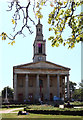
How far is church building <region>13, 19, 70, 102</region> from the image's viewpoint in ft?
170

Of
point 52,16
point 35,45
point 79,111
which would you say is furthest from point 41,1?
point 35,45

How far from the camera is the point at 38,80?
5225cm

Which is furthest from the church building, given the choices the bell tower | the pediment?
the bell tower

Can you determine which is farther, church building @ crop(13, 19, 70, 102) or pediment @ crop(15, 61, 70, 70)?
pediment @ crop(15, 61, 70, 70)

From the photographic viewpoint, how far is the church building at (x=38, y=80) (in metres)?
51.9

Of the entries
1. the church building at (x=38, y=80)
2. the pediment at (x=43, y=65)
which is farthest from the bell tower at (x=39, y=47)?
the pediment at (x=43, y=65)

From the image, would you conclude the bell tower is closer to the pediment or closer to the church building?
the church building

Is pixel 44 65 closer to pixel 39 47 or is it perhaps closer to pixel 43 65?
pixel 43 65

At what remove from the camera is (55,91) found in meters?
56.1

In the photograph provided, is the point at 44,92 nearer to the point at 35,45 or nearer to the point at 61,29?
the point at 35,45

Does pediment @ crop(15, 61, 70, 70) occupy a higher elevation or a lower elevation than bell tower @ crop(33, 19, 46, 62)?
lower

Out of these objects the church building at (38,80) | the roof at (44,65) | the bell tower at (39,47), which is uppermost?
the bell tower at (39,47)

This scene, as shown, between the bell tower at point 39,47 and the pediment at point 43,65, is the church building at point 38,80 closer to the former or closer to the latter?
the pediment at point 43,65

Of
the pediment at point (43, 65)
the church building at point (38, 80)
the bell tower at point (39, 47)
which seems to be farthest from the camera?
the bell tower at point (39, 47)
